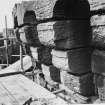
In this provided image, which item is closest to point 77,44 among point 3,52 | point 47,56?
point 47,56

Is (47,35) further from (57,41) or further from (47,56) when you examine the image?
(47,56)

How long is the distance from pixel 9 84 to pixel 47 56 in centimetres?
58

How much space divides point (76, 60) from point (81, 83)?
0.22 metres

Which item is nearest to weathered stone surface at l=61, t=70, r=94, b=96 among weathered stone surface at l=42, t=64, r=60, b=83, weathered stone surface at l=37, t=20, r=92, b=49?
weathered stone surface at l=37, t=20, r=92, b=49

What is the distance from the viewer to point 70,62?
6.32 feet

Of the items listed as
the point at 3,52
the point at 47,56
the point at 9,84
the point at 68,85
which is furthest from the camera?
the point at 3,52

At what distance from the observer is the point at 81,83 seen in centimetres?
196

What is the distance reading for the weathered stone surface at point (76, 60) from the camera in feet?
6.33

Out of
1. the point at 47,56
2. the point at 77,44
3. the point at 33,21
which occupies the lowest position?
the point at 47,56

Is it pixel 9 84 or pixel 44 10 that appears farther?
pixel 9 84

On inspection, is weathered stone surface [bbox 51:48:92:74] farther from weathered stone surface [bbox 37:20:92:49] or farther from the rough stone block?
the rough stone block

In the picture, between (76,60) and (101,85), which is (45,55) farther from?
(101,85)

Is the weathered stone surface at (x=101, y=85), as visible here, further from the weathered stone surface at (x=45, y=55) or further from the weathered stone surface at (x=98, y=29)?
the weathered stone surface at (x=45, y=55)

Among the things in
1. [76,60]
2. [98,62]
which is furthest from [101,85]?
[76,60]
